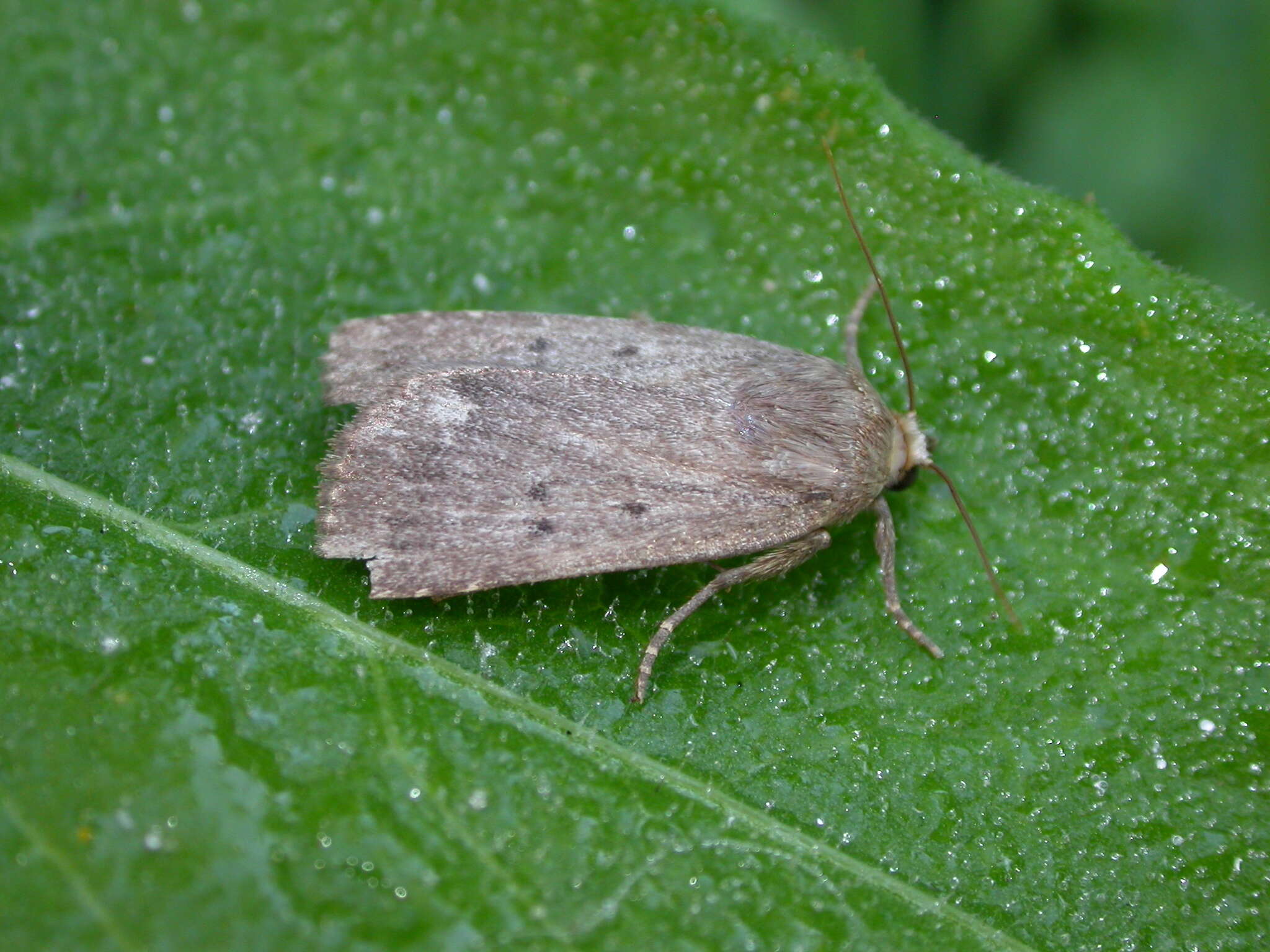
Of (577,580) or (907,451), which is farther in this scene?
(907,451)

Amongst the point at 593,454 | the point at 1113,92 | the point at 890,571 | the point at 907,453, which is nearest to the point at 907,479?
the point at 907,453

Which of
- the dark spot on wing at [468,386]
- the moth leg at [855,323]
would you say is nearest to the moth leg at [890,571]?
the moth leg at [855,323]

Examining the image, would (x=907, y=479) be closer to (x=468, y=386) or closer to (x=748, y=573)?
(x=748, y=573)

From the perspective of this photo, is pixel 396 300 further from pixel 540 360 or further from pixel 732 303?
pixel 732 303

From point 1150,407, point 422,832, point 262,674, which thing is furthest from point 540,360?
point 1150,407

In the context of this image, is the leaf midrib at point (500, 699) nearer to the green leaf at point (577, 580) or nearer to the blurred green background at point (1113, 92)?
the green leaf at point (577, 580)

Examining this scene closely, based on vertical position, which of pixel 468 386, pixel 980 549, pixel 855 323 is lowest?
pixel 468 386
